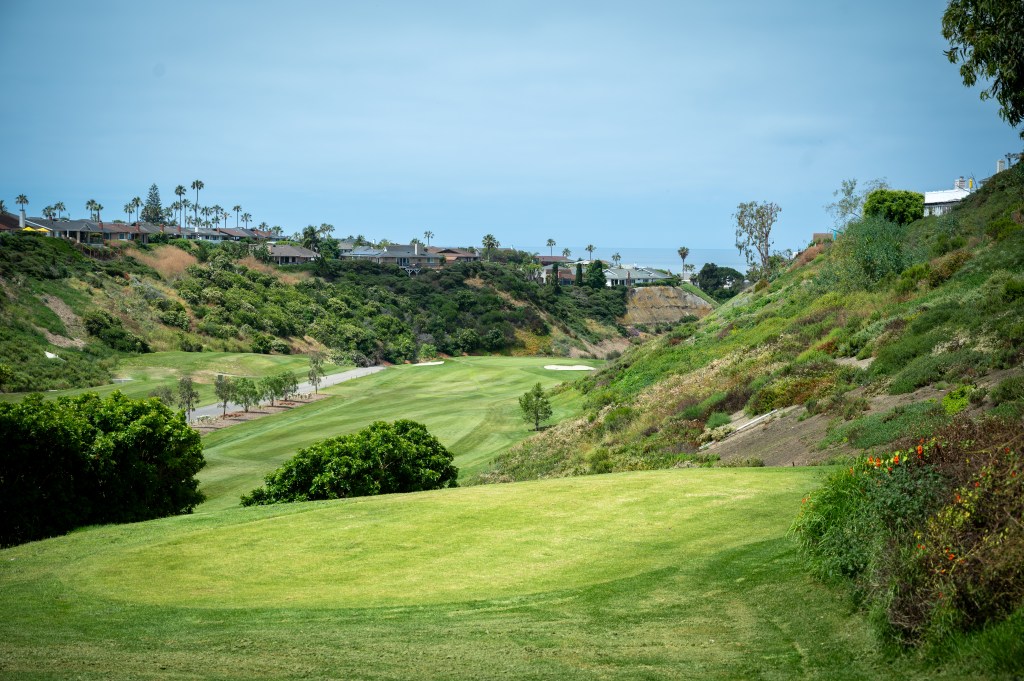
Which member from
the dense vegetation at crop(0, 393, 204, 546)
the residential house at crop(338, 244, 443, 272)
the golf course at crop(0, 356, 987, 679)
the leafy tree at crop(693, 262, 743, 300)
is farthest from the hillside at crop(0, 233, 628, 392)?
the golf course at crop(0, 356, 987, 679)

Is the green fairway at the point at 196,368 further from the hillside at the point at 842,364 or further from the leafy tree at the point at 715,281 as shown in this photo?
the leafy tree at the point at 715,281

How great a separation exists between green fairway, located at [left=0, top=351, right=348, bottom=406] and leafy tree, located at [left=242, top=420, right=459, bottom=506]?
4627 cm

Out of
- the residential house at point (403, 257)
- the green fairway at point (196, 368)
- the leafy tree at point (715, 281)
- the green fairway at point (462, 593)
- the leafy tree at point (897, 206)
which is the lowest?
the green fairway at point (462, 593)

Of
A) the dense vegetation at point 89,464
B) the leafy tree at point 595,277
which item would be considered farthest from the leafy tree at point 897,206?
the leafy tree at point 595,277

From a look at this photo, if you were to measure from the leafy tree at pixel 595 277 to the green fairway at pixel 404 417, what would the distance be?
82.3 metres

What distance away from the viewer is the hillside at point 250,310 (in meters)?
85.8

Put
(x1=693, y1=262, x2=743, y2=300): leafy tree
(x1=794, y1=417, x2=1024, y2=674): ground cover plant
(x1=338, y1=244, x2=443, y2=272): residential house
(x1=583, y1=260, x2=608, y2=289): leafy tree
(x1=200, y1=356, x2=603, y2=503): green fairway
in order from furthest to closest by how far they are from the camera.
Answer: (x1=338, y1=244, x2=443, y2=272): residential house
(x1=693, y1=262, x2=743, y2=300): leafy tree
(x1=583, y1=260, x2=608, y2=289): leafy tree
(x1=200, y1=356, x2=603, y2=503): green fairway
(x1=794, y1=417, x2=1024, y2=674): ground cover plant

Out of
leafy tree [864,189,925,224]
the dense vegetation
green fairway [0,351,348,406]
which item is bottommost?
the dense vegetation

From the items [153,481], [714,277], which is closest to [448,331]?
[714,277]

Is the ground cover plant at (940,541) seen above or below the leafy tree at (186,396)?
below

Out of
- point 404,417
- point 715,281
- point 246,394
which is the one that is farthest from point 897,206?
point 715,281

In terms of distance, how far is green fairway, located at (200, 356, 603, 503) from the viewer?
45125 mm

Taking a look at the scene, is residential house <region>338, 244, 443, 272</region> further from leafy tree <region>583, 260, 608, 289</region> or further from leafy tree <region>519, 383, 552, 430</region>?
leafy tree <region>519, 383, 552, 430</region>

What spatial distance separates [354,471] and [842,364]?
1773 centimetres
